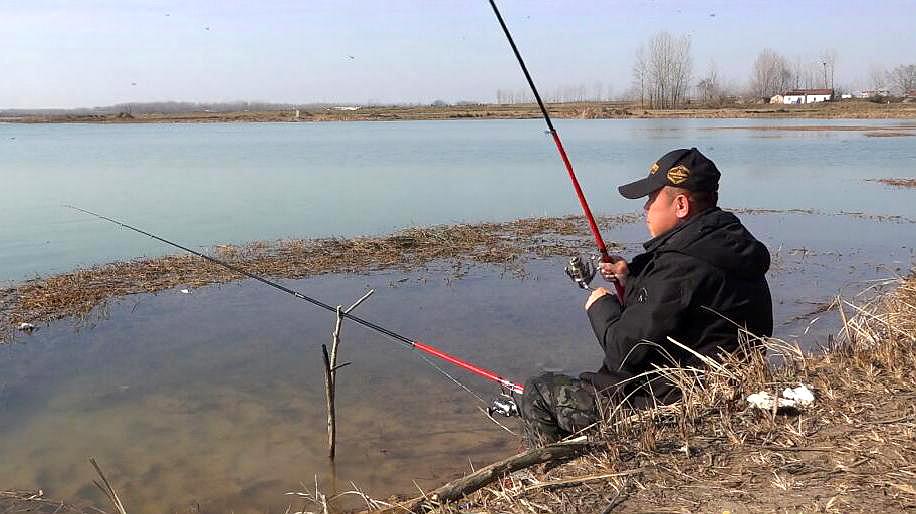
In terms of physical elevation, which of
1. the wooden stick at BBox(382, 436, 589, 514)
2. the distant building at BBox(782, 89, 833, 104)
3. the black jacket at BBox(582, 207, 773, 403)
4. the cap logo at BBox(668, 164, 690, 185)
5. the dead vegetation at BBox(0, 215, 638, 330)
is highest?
the distant building at BBox(782, 89, 833, 104)

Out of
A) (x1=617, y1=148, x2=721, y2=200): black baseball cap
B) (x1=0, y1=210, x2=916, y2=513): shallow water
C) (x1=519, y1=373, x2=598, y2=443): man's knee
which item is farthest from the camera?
(x1=0, y1=210, x2=916, y2=513): shallow water

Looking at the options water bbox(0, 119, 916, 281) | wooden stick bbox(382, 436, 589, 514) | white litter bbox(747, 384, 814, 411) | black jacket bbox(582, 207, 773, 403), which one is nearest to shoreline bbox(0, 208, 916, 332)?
water bbox(0, 119, 916, 281)

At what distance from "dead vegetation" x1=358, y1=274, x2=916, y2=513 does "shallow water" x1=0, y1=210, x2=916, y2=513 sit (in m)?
1.89

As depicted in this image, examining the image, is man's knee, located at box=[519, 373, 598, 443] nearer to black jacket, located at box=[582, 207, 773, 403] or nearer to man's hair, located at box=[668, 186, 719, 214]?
black jacket, located at box=[582, 207, 773, 403]

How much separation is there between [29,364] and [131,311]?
1.60m

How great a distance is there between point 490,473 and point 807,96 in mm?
108276

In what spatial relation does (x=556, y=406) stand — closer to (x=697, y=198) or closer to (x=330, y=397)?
(x=697, y=198)

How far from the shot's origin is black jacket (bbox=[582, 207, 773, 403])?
9.18 feet

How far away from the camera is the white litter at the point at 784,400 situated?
297 cm

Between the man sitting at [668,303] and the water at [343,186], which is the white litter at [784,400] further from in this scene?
the water at [343,186]

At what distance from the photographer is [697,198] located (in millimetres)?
2975

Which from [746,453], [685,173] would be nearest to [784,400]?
[746,453]

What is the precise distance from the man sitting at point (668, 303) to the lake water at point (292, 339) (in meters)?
1.60

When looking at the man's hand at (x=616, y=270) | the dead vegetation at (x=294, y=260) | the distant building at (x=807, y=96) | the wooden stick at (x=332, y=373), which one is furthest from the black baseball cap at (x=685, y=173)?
the distant building at (x=807, y=96)
